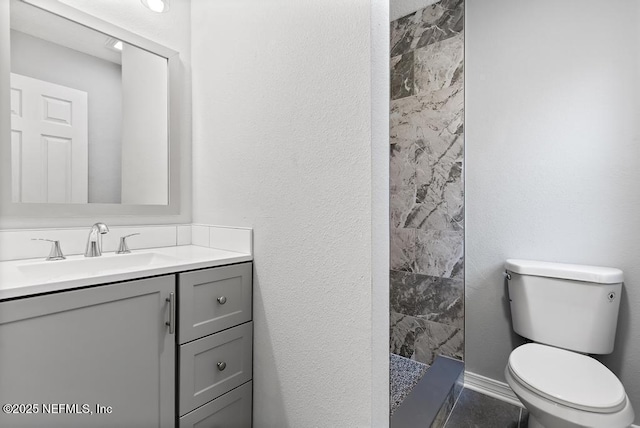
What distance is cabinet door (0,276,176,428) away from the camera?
707mm

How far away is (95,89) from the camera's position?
1.25m

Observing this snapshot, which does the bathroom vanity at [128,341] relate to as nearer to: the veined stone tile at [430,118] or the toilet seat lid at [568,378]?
the toilet seat lid at [568,378]

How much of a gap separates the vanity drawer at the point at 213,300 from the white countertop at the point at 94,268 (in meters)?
0.04

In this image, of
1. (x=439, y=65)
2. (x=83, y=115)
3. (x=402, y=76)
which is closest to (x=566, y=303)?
(x=439, y=65)

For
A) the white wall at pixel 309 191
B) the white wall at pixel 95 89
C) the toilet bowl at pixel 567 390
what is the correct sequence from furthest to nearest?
the white wall at pixel 95 89
the toilet bowl at pixel 567 390
the white wall at pixel 309 191

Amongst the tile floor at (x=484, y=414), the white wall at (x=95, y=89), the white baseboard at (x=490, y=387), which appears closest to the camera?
the white wall at (x=95, y=89)

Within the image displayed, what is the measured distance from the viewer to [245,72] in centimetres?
125

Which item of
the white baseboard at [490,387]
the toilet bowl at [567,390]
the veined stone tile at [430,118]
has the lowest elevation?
the white baseboard at [490,387]

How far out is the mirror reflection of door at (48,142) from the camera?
3.51 ft

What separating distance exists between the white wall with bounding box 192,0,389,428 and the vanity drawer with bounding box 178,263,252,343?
0.06 meters

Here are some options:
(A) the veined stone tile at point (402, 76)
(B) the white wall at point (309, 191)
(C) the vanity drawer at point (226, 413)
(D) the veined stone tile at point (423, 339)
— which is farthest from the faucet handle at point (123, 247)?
(A) the veined stone tile at point (402, 76)

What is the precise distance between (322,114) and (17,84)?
3.50ft

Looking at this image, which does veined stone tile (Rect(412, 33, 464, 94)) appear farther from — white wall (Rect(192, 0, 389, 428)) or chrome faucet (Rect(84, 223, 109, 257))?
chrome faucet (Rect(84, 223, 109, 257))

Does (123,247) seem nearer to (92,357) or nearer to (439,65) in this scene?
(92,357)
